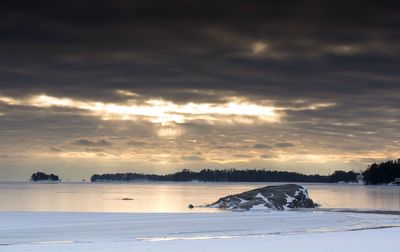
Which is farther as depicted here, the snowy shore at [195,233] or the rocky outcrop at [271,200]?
the rocky outcrop at [271,200]

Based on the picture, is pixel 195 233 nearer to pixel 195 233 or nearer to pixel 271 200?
pixel 195 233

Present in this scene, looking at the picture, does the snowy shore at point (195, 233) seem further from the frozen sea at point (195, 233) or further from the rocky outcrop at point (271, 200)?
the rocky outcrop at point (271, 200)

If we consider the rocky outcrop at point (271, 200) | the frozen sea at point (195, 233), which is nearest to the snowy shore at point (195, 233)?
the frozen sea at point (195, 233)

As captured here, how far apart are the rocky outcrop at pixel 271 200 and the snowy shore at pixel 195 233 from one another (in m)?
8.29

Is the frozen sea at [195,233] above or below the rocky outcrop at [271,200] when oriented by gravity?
below

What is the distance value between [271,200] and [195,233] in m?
23.1

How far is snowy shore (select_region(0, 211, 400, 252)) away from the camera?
24.0 meters

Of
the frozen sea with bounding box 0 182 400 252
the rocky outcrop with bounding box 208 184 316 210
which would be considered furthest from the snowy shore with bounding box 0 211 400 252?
the rocky outcrop with bounding box 208 184 316 210

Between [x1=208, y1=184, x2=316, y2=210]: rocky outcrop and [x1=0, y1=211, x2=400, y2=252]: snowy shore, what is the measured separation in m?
8.29

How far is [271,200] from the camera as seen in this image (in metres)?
53.5

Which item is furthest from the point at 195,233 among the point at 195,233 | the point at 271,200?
the point at 271,200

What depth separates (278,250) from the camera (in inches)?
901

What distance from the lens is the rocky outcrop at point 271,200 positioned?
52.7m

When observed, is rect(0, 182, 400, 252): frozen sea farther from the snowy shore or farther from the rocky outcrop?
the rocky outcrop
